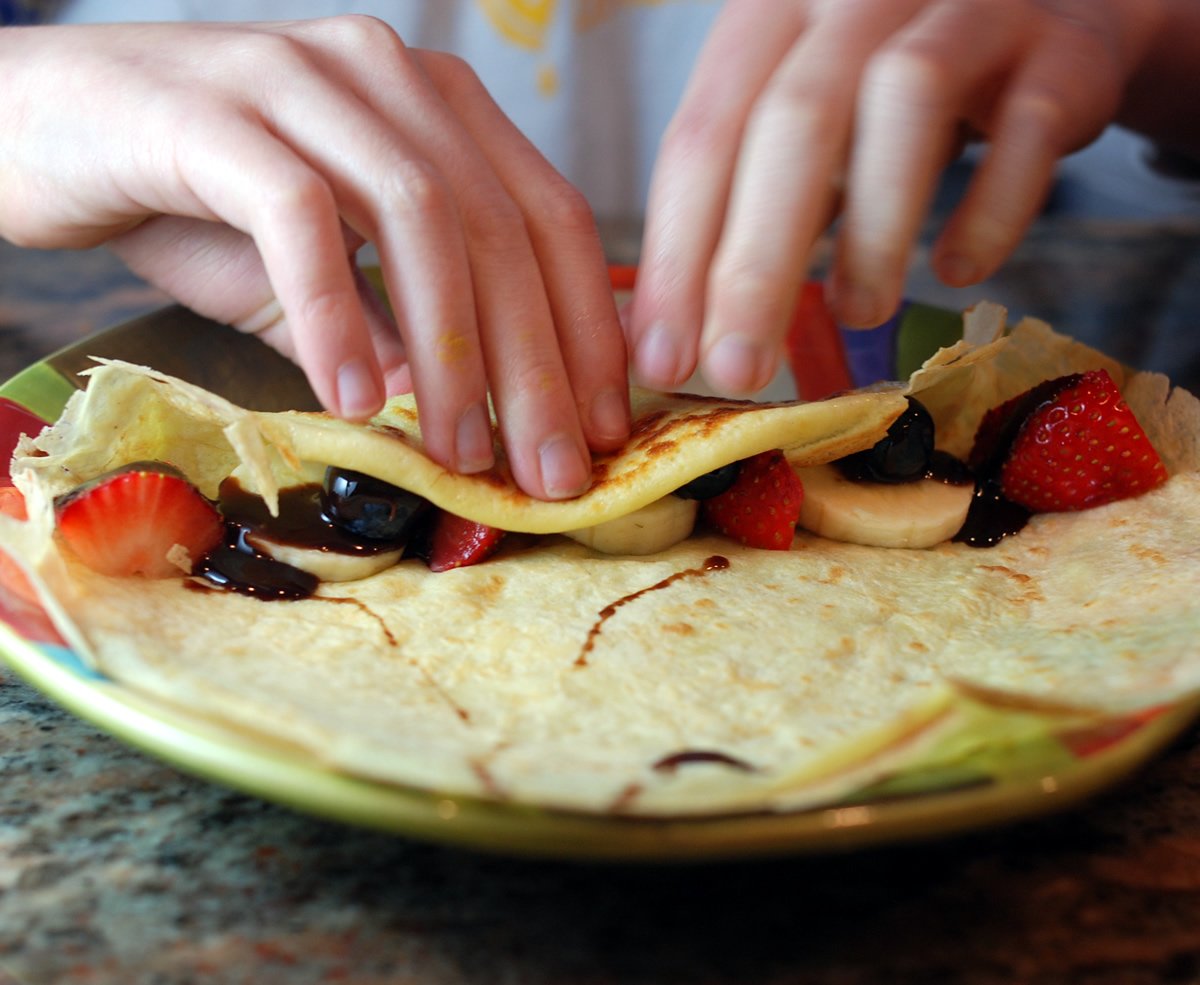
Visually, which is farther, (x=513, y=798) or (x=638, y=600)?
(x=638, y=600)

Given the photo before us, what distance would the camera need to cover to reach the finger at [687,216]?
106cm

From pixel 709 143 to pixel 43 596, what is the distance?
2.42 feet

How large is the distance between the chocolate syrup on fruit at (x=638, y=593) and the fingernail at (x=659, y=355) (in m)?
0.20

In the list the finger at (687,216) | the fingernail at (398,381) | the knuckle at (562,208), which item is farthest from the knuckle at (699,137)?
the fingernail at (398,381)

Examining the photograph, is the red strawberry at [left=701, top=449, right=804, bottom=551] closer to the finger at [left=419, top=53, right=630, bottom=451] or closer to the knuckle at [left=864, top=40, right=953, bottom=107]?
A: the finger at [left=419, top=53, right=630, bottom=451]

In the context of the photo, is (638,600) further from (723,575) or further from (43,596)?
(43,596)

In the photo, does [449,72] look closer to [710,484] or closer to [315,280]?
[315,280]

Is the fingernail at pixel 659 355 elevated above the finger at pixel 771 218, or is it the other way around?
the finger at pixel 771 218

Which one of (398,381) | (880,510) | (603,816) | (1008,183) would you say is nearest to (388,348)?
(398,381)

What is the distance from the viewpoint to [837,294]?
3.66ft

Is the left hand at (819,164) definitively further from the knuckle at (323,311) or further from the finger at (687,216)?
the knuckle at (323,311)

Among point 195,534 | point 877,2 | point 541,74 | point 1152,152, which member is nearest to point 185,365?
point 195,534

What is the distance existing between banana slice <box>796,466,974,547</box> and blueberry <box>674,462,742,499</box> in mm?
118

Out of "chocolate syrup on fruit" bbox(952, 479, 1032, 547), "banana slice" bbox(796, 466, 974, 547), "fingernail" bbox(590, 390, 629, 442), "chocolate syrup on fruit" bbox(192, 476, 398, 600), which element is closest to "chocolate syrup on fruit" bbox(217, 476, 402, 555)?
"chocolate syrup on fruit" bbox(192, 476, 398, 600)
